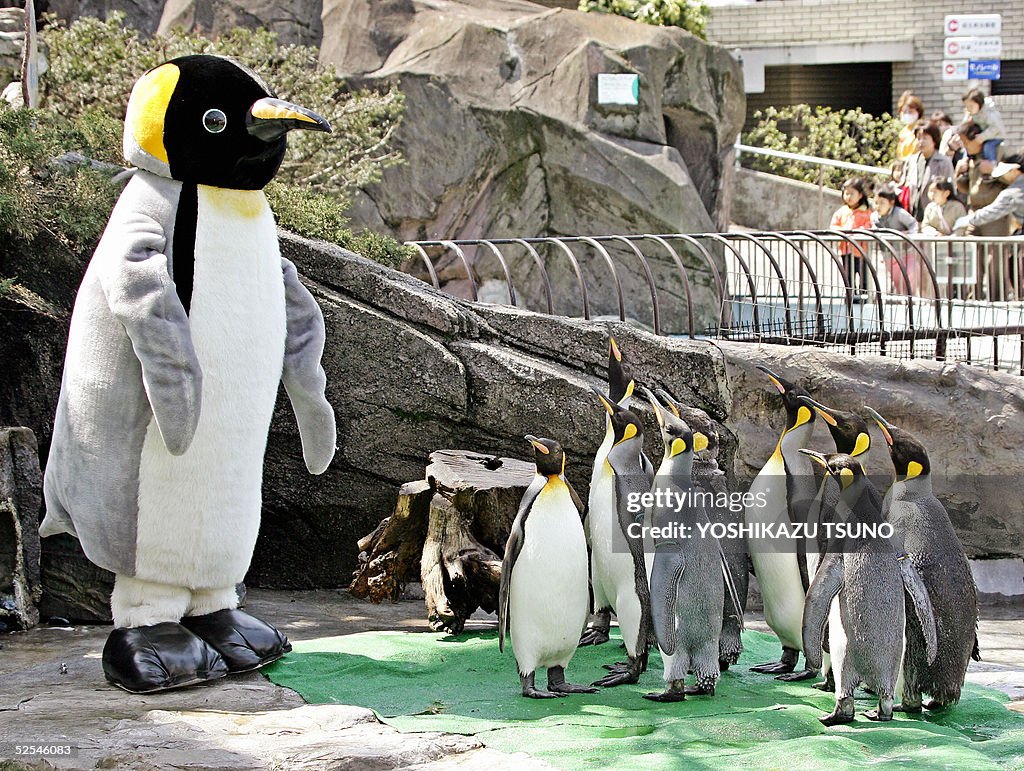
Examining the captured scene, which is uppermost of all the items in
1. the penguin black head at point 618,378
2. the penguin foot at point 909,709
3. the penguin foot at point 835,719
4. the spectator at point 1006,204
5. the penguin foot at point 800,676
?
the spectator at point 1006,204

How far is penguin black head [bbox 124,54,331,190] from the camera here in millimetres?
4188

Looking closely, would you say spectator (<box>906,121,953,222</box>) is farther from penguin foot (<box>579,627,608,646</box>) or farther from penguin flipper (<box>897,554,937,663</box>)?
penguin flipper (<box>897,554,937,663</box>)

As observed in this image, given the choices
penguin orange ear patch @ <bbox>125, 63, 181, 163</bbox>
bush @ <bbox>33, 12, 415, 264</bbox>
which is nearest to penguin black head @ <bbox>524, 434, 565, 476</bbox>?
penguin orange ear patch @ <bbox>125, 63, 181, 163</bbox>

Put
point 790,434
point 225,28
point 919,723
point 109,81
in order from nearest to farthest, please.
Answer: point 919,723 < point 790,434 < point 109,81 < point 225,28

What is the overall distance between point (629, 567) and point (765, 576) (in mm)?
554

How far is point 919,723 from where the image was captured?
4031 millimetres

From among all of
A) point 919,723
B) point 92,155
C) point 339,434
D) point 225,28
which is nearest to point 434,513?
point 339,434

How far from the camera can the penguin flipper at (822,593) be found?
4.11m

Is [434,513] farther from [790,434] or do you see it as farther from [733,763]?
[733,763]

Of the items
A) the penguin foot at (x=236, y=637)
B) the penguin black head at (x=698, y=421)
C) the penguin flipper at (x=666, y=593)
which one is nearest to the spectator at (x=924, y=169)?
the penguin black head at (x=698, y=421)

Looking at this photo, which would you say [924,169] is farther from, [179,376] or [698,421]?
[179,376]

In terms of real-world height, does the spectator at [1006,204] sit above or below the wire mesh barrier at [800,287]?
above

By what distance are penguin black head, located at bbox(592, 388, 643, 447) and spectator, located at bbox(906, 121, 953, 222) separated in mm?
8323

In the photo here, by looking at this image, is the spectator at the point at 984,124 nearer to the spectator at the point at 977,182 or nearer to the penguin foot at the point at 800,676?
the spectator at the point at 977,182
